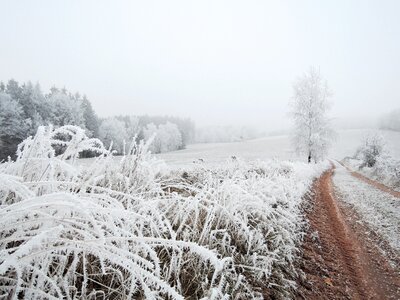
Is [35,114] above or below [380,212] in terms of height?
above

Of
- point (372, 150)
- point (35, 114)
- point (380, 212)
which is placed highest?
point (35, 114)

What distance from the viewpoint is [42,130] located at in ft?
6.10

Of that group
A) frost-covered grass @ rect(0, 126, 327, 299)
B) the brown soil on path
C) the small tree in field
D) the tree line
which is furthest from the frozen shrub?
frost-covered grass @ rect(0, 126, 327, 299)

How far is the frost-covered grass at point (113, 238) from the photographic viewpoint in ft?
3.91

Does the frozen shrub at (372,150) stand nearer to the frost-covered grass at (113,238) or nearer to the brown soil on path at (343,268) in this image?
the brown soil on path at (343,268)

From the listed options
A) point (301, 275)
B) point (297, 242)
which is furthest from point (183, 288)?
point (297, 242)

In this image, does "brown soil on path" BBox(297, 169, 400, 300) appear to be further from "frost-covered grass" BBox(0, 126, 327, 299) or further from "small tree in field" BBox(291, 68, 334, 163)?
"small tree in field" BBox(291, 68, 334, 163)

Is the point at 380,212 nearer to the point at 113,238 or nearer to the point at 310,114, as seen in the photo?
the point at 113,238

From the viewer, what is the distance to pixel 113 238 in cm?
130

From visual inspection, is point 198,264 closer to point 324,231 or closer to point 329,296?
point 329,296

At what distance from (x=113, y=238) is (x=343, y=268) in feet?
12.7

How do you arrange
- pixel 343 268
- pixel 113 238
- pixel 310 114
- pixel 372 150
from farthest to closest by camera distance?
pixel 372 150 < pixel 310 114 < pixel 343 268 < pixel 113 238

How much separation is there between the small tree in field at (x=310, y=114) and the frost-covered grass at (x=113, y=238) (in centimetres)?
2852

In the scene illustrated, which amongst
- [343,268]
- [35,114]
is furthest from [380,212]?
[35,114]
